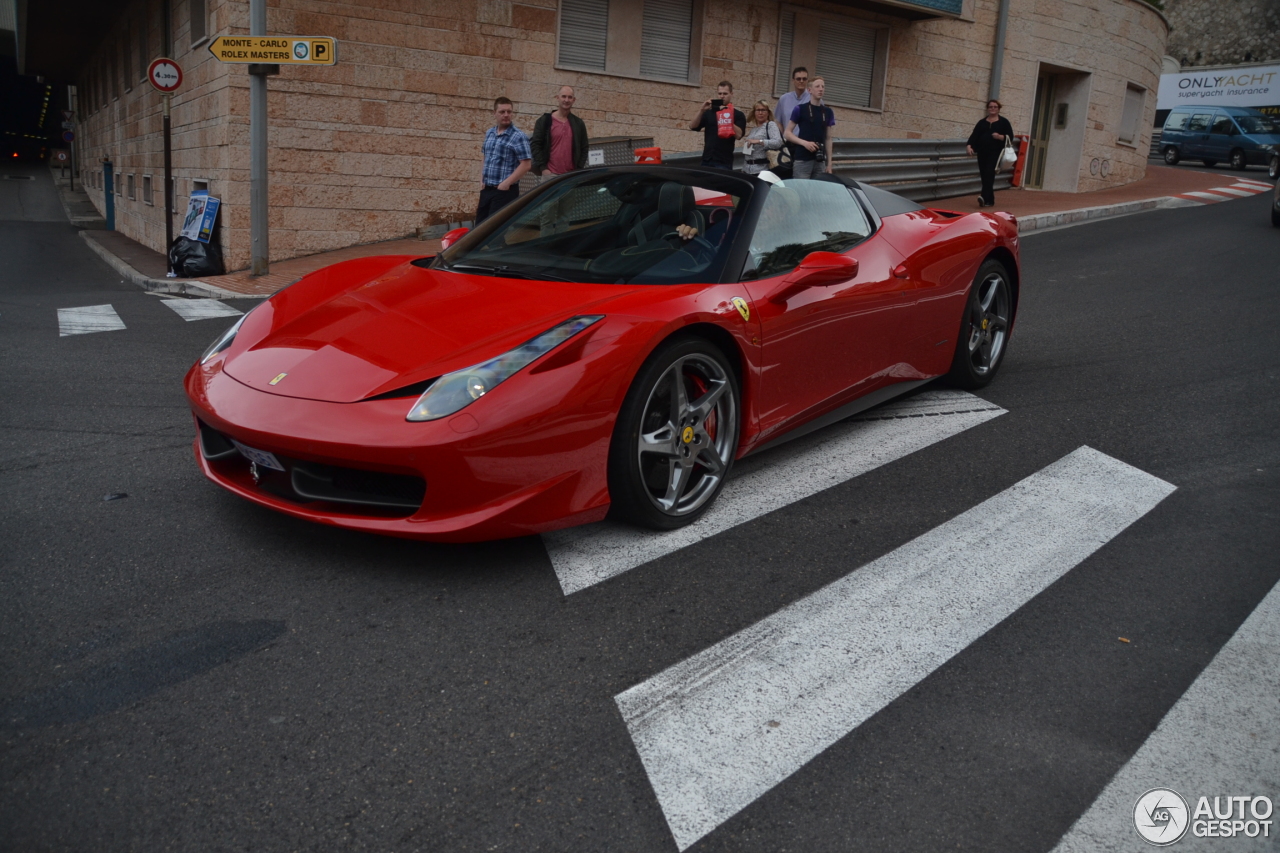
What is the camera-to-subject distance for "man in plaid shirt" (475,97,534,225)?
387 inches

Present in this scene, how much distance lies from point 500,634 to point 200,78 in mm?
13236

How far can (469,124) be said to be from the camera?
14211 millimetres

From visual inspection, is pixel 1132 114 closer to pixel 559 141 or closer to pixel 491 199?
pixel 559 141

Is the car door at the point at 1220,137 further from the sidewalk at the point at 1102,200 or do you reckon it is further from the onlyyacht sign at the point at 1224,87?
the sidewalk at the point at 1102,200

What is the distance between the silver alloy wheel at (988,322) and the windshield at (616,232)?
6.29 feet

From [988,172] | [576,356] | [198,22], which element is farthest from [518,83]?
[576,356]

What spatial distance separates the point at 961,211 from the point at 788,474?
6.21 m

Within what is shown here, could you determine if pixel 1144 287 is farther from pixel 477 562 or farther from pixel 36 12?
pixel 36 12

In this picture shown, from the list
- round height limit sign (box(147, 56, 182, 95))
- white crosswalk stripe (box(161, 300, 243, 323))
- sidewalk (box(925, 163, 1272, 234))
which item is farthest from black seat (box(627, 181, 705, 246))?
sidewalk (box(925, 163, 1272, 234))

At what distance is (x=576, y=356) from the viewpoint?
318 cm

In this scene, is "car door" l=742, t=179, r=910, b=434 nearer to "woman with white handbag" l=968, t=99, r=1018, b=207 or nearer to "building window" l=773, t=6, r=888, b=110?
"woman with white handbag" l=968, t=99, r=1018, b=207

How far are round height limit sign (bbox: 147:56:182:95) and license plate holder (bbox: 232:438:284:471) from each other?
11.2 m

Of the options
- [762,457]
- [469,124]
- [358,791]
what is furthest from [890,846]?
[469,124]

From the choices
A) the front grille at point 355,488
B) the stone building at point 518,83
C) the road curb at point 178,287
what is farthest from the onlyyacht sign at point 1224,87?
the front grille at point 355,488
